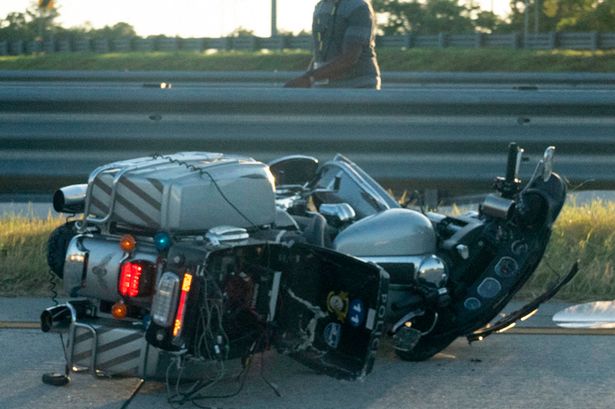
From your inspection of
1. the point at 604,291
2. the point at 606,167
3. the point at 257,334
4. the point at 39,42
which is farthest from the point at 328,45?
the point at 39,42

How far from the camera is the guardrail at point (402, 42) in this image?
52.9 meters

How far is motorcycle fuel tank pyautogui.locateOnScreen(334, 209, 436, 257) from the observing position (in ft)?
19.0

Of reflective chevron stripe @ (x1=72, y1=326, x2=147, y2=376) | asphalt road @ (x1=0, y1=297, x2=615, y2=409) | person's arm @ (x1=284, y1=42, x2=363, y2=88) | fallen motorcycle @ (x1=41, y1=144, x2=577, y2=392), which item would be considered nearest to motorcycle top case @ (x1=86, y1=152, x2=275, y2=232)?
fallen motorcycle @ (x1=41, y1=144, x2=577, y2=392)

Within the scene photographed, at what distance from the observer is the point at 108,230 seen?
541cm

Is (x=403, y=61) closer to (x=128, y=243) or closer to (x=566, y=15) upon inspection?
(x=566, y=15)

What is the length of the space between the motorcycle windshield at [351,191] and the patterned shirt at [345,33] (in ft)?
7.69

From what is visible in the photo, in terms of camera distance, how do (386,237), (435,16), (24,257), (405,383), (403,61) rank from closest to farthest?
(405,383)
(386,237)
(24,257)
(403,61)
(435,16)

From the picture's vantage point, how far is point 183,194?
17.1ft

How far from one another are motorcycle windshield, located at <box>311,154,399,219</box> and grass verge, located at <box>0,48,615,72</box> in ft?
118

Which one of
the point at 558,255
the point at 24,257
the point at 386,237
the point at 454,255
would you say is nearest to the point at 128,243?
the point at 386,237

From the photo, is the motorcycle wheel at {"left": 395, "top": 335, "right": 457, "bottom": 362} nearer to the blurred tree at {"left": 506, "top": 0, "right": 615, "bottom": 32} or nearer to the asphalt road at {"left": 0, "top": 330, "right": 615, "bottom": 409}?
the asphalt road at {"left": 0, "top": 330, "right": 615, "bottom": 409}

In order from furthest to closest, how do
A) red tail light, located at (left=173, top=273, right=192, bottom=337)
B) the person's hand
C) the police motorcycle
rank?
the person's hand
the police motorcycle
red tail light, located at (left=173, top=273, right=192, bottom=337)

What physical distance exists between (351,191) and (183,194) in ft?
3.95

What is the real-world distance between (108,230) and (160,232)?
35 cm
